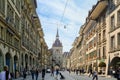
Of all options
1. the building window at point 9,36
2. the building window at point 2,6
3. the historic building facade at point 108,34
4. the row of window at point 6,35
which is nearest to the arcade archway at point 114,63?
the historic building facade at point 108,34

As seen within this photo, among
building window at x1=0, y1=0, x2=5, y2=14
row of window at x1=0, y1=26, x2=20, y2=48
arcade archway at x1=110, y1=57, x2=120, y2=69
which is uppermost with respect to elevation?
building window at x1=0, y1=0, x2=5, y2=14

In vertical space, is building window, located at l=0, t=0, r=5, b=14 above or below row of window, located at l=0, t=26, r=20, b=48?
above

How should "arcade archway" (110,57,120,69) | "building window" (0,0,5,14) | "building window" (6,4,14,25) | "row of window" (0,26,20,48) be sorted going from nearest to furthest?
"building window" (0,0,5,14), "row of window" (0,26,20,48), "building window" (6,4,14,25), "arcade archway" (110,57,120,69)

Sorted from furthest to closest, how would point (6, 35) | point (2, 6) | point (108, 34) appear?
point (108, 34) < point (6, 35) < point (2, 6)

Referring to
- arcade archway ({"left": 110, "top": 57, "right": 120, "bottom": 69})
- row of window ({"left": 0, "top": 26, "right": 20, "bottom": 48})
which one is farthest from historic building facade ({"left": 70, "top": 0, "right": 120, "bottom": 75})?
row of window ({"left": 0, "top": 26, "right": 20, "bottom": 48})

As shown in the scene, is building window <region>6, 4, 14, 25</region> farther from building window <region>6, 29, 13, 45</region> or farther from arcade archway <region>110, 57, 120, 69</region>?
arcade archway <region>110, 57, 120, 69</region>

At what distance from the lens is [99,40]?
2489 inches

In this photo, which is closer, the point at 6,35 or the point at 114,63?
the point at 6,35

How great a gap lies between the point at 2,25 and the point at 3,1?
9.69 feet

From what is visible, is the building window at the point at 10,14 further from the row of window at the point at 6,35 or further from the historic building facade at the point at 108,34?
the historic building facade at the point at 108,34

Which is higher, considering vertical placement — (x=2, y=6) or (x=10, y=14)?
(x=10, y=14)

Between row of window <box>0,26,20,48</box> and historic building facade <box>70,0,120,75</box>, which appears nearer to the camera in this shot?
row of window <box>0,26,20,48</box>

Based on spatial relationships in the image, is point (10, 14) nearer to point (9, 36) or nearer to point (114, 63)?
point (9, 36)

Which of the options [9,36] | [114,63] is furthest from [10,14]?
[114,63]
